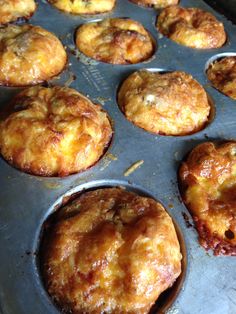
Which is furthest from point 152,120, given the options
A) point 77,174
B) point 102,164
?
point 77,174

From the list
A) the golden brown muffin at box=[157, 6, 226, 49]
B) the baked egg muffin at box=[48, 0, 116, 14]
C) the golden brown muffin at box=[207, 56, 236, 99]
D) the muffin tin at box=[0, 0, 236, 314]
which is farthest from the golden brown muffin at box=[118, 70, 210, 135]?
the baked egg muffin at box=[48, 0, 116, 14]

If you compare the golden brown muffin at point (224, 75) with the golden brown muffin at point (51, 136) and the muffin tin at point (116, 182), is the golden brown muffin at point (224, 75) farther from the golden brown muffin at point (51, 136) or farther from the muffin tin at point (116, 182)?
the golden brown muffin at point (51, 136)

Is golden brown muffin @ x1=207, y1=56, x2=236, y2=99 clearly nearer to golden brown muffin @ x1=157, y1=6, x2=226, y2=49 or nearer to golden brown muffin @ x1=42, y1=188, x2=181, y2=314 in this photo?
golden brown muffin @ x1=157, y1=6, x2=226, y2=49

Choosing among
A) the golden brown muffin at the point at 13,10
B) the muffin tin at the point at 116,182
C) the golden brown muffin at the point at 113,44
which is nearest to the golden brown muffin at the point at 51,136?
the muffin tin at the point at 116,182

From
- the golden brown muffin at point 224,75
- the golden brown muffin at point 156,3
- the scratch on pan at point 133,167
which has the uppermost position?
the golden brown muffin at point 156,3

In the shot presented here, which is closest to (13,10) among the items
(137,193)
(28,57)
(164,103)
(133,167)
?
(28,57)

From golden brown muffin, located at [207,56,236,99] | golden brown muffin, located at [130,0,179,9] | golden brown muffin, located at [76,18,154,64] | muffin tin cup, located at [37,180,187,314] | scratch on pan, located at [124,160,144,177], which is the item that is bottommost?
muffin tin cup, located at [37,180,187,314]
